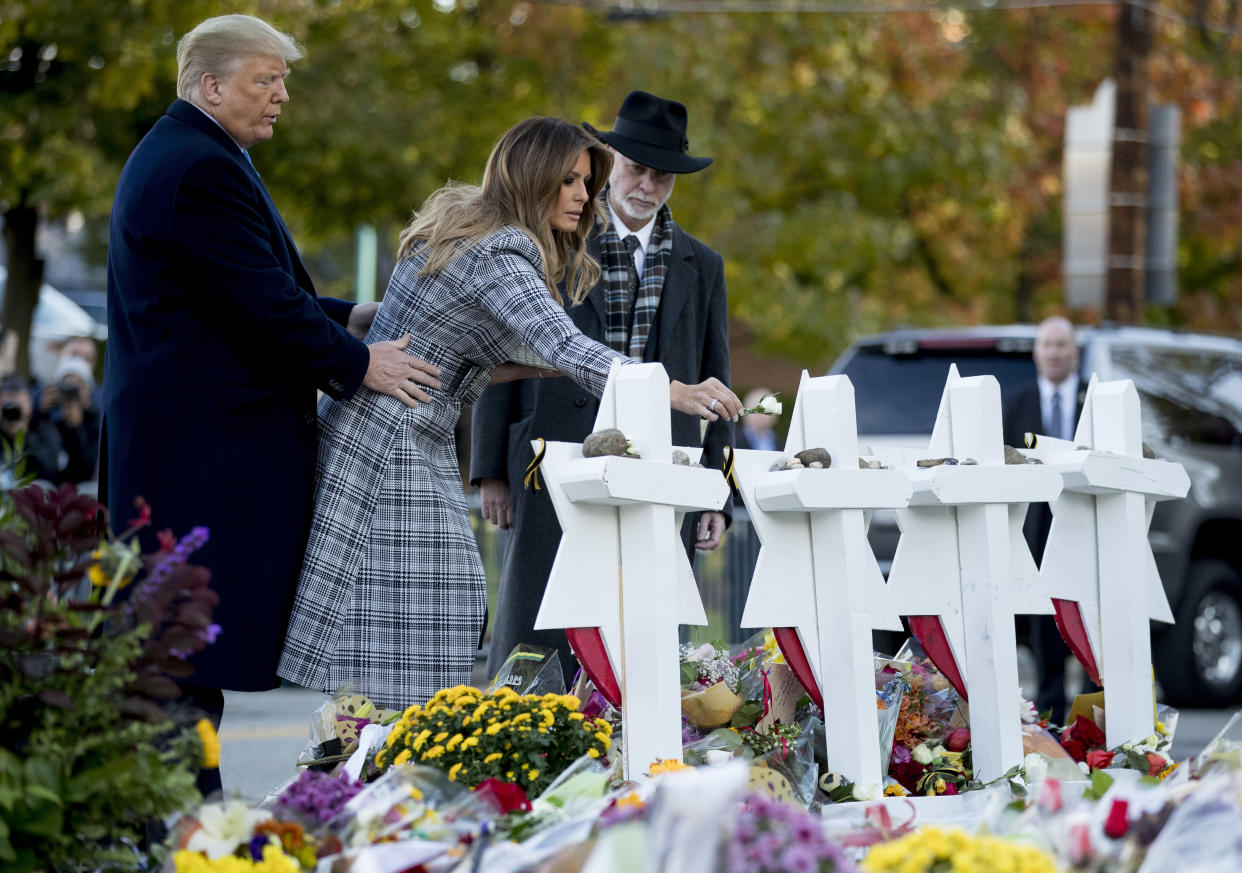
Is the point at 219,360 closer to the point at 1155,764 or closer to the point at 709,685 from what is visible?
the point at 709,685

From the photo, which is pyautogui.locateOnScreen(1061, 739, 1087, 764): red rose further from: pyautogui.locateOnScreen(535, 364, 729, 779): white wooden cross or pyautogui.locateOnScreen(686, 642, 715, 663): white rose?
pyautogui.locateOnScreen(535, 364, 729, 779): white wooden cross

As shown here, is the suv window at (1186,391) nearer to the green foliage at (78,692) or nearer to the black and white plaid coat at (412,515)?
the black and white plaid coat at (412,515)

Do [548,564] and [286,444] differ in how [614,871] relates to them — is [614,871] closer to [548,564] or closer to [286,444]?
[286,444]

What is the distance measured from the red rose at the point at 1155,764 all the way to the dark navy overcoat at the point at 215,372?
204cm

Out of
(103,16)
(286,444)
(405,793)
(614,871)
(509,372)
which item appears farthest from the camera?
(103,16)

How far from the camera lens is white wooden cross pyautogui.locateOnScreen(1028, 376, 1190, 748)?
4.03 meters

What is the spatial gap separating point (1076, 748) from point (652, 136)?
205cm

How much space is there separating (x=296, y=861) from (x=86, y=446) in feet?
25.7

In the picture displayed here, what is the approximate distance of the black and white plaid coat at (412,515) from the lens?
11.8 feet

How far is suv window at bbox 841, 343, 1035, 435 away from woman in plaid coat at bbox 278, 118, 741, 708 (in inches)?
191

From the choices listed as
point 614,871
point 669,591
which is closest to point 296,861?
point 614,871

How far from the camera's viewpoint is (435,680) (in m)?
3.68

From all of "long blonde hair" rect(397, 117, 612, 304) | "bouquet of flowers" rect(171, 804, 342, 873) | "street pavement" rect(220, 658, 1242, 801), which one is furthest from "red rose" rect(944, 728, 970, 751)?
"street pavement" rect(220, 658, 1242, 801)

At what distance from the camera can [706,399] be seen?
3504 millimetres
